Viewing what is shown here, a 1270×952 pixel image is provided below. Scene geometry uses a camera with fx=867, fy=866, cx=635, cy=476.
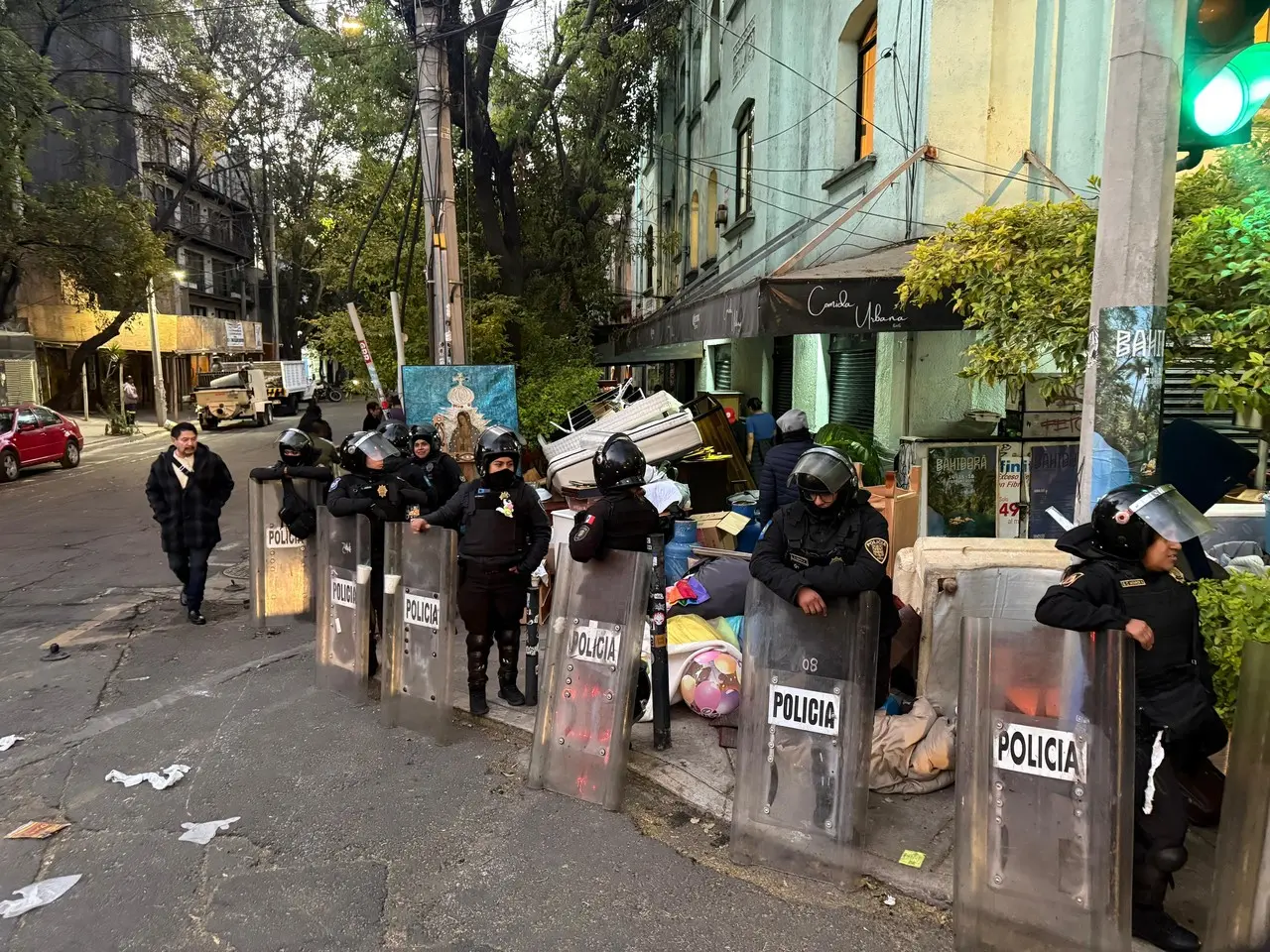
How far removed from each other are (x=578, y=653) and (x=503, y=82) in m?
14.7

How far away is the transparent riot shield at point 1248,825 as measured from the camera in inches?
109

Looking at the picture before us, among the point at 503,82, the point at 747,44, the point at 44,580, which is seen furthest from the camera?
the point at 503,82

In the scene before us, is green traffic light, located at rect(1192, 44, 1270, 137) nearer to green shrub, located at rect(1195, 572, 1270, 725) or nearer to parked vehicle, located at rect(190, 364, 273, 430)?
green shrub, located at rect(1195, 572, 1270, 725)

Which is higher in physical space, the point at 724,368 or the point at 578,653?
the point at 724,368

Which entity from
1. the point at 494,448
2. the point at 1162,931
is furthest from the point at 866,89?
the point at 1162,931

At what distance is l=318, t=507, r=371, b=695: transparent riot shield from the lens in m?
5.54

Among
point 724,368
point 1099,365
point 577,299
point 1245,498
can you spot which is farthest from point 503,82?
point 1099,365

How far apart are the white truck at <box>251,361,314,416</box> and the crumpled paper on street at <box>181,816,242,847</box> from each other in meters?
32.4

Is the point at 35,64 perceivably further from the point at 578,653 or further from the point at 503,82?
the point at 578,653

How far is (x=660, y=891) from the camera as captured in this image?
345cm

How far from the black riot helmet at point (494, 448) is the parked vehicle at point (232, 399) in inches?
1086

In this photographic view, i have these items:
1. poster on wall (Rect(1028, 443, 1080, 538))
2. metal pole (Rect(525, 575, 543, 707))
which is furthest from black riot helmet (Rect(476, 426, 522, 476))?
poster on wall (Rect(1028, 443, 1080, 538))

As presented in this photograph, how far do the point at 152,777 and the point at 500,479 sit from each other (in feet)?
7.79

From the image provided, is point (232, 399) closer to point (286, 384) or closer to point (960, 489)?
point (286, 384)
